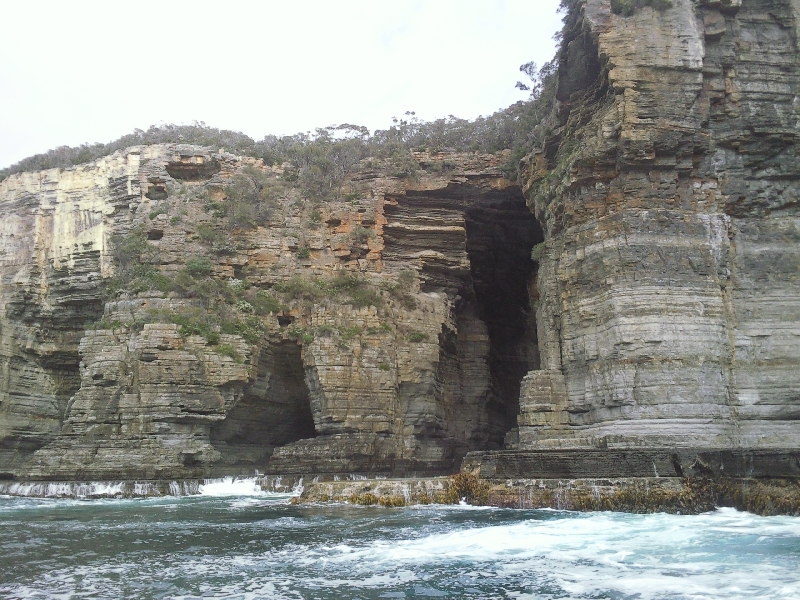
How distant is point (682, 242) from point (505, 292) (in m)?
17.8

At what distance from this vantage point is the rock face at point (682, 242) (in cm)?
2202

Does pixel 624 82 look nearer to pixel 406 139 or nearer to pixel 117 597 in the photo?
pixel 406 139

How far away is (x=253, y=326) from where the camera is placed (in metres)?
29.8

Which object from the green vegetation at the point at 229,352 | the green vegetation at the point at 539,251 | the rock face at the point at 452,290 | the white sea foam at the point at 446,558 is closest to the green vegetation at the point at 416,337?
the rock face at the point at 452,290

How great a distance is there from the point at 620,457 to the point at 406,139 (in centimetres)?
2332

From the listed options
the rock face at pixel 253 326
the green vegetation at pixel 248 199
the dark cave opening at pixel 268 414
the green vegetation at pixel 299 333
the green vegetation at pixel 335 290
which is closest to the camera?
the rock face at pixel 253 326

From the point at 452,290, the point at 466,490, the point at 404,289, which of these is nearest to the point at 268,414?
the point at 404,289

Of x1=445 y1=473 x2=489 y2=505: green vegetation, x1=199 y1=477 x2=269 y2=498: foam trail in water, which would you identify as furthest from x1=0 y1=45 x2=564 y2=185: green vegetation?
x1=445 y1=473 x2=489 y2=505: green vegetation

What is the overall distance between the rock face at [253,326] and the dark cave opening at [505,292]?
15 cm

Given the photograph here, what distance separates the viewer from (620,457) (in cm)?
1812

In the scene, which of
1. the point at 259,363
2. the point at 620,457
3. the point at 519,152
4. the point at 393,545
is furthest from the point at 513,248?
the point at 393,545

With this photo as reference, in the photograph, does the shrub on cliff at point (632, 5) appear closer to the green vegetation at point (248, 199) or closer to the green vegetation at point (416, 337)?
the green vegetation at point (416, 337)

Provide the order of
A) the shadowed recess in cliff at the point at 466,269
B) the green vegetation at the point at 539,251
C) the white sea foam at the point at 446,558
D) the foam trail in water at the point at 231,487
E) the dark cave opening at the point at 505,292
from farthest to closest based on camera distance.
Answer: the dark cave opening at the point at 505,292 → the shadowed recess in cliff at the point at 466,269 → the green vegetation at the point at 539,251 → the foam trail in water at the point at 231,487 → the white sea foam at the point at 446,558

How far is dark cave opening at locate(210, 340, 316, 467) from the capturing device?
Result: 28.7 metres
